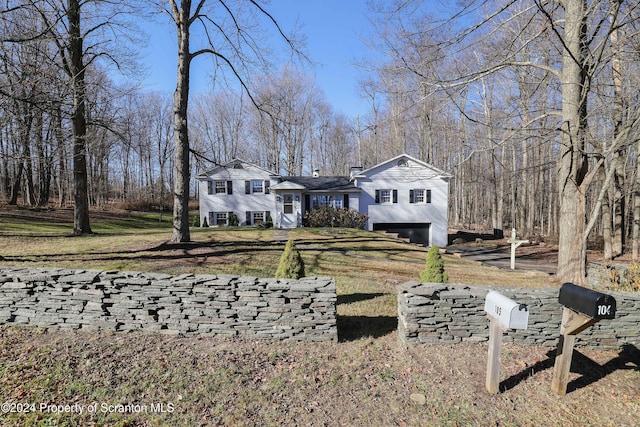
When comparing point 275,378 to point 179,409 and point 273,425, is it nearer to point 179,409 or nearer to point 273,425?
point 273,425

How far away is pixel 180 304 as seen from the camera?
4.70 metres

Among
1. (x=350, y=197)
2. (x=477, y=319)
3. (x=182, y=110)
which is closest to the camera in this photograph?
(x=477, y=319)

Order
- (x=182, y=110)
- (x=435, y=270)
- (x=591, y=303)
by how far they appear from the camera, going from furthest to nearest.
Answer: (x=182, y=110), (x=435, y=270), (x=591, y=303)

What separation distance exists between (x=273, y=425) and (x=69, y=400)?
86.4 inches

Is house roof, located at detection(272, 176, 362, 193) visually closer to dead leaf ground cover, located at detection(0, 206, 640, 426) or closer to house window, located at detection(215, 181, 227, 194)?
house window, located at detection(215, 181, 227, 194)

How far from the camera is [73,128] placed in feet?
38.1

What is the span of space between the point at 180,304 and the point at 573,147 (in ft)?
26.9

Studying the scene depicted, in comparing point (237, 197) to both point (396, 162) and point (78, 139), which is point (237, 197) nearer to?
point (396, 162)

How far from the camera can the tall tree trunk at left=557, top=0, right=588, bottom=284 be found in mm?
6633

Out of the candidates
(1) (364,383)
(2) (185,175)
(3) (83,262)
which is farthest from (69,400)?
(2) (185,175)

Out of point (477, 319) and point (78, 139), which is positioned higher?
point (78, 139)

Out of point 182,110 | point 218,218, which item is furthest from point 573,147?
point 218,218

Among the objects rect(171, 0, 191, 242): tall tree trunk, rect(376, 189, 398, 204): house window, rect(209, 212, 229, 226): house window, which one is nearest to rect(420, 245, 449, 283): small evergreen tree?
rect(171, 0, 191, 242): tall tree trunk

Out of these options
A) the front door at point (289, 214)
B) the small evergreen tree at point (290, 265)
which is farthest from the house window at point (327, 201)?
the small evergreen tree at point (290, 265)
